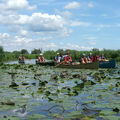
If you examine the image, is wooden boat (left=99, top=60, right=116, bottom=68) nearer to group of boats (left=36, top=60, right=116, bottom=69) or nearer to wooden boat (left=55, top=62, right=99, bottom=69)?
group of boats (left=36, top=60, right=116, bottom=69)

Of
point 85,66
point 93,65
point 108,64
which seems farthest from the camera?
point 108,64

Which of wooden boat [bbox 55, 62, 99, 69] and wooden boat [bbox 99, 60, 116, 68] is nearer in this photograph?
wooden boat [bbox 55, 62, 99, 69]

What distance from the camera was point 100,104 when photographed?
4.82 metres

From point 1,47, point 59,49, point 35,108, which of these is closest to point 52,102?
point 35,108

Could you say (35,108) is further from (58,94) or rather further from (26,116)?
(58,94)

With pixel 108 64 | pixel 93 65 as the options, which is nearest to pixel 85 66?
pixel 93 65

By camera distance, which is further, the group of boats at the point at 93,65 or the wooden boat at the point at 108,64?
the wooden boat at the point at 108,64

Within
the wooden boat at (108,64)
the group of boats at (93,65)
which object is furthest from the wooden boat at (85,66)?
the wooden boat at (108,64)

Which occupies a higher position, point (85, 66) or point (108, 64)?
point (108, 64)

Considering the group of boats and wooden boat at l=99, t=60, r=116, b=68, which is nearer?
the group of boats

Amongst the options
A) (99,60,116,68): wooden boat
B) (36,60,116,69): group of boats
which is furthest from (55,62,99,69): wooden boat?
(99,60,116,68): wooden boat

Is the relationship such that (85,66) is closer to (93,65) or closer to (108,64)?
(93,65)

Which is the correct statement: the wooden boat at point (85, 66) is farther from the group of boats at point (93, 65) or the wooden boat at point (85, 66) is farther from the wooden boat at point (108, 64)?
the wooden boat at point (108, 64)

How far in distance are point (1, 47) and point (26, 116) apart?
121 ft
